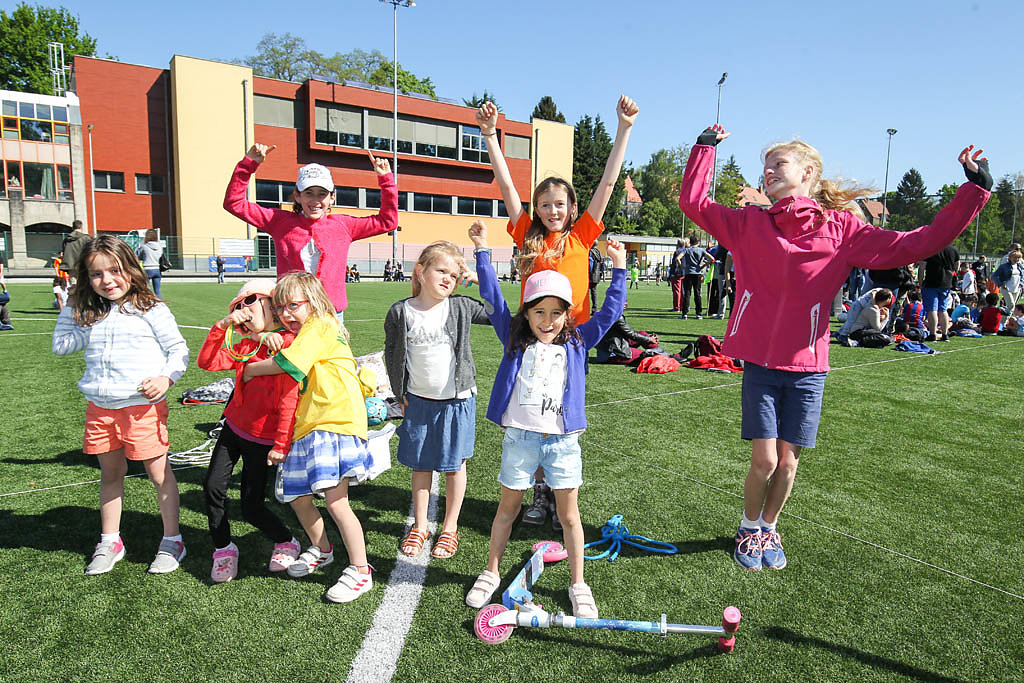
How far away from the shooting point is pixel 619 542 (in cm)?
360

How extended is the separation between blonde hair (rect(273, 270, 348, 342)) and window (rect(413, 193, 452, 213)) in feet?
152

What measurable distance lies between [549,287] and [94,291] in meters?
2.41

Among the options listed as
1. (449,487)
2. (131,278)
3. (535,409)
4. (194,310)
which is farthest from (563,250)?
(194,310)

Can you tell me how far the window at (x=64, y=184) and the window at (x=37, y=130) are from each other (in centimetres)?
204

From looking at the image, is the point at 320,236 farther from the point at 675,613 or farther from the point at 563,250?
the point at 675,613

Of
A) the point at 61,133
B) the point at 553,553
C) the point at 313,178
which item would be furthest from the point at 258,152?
the point at 61,133

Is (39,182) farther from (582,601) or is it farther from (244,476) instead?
(582,601)

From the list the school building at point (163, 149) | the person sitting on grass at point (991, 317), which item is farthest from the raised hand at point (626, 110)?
the school building at point (163, 149)

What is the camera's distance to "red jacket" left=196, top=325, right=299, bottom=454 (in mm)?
3207

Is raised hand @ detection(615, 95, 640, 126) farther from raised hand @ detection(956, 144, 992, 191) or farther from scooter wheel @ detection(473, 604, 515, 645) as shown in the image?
scooter wheel @ detection(473, 604, 515, 645)

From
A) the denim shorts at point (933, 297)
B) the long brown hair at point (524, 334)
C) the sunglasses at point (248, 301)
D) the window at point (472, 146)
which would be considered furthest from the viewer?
the window at point (472, 146)

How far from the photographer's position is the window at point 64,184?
39.9 metres

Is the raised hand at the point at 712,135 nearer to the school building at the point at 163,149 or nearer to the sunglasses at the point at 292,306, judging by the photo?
the sunglasses at the point at 292,306

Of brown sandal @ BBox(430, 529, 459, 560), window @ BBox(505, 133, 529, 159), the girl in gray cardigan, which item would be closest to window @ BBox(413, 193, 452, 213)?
window @ BBox(505, 133, 529, 159)
